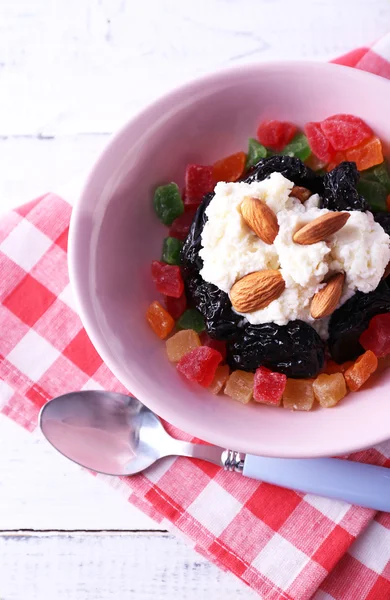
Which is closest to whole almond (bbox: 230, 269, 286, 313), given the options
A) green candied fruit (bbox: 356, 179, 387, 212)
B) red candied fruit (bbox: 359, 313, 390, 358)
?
red candied fruit (bbox: 359, 313, 390, 358)

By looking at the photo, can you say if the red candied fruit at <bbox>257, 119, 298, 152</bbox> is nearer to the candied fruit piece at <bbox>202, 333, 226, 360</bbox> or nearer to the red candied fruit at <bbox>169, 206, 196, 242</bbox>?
the red candied fruit at <bbox>169, 206, 196, 242</bbox>

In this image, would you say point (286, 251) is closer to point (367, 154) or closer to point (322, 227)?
point (322, 227)

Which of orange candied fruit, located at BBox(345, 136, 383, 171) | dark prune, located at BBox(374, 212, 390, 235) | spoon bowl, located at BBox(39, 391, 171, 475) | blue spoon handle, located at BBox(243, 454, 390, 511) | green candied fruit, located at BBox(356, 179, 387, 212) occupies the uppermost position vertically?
orange candied fruit, located at BBox(345, 136, 383, 171)

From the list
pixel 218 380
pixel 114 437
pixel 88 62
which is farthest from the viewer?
pixel 88 62

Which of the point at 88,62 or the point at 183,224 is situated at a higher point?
the point at 88,62

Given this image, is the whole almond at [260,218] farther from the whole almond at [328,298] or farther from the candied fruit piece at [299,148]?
the candied fruit piece at [299,148]

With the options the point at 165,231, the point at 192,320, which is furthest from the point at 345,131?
the point at 192,320
